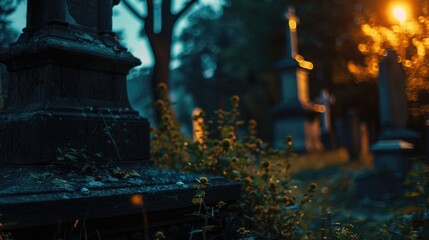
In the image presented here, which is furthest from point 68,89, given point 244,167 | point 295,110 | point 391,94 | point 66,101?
point 295,110

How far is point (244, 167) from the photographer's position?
371 cm

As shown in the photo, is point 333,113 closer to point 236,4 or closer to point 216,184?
point 236,4

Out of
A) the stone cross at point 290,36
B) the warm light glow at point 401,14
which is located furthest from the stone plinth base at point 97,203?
the stone cross at point 290,36

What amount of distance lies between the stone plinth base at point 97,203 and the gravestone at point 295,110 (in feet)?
38.0

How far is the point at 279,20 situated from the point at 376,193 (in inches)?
524

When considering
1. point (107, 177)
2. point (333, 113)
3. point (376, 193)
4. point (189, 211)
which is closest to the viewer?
point (107, 177)

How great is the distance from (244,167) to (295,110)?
428 inches

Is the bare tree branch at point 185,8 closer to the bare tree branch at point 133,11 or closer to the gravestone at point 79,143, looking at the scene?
the bare tree branch at point 133,11

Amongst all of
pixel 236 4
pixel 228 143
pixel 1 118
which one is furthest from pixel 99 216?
pixel 236 4

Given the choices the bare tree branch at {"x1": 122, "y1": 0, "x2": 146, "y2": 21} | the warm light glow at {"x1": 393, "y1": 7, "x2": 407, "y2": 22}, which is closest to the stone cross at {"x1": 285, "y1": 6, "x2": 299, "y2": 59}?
the warm light glow at {"x1": 393, "y1": 7, "x2": 407, "y2": 22}

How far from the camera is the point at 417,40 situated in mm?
4234

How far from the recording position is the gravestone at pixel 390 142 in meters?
7.06

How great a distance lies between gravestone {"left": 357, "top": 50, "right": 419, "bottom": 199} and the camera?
706 cm

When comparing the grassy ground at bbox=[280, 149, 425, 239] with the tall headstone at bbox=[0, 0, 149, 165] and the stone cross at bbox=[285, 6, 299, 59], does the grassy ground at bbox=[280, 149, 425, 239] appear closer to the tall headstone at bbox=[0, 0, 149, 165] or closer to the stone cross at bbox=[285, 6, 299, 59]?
the tall headstone at bbox=[0, 0, 149, 165]
